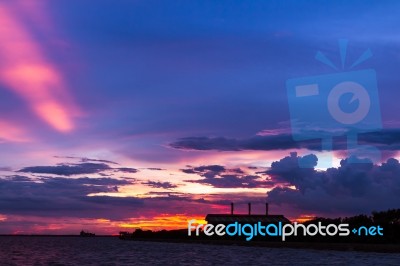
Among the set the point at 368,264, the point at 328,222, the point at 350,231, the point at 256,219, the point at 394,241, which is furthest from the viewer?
the point at 256,219

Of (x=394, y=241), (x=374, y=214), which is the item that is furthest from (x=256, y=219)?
(x=394, y=241)

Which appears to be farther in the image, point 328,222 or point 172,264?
point 328,222

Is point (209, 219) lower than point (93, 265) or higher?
higher

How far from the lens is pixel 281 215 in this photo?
196250 millimetres

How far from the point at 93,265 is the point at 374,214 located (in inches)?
4291

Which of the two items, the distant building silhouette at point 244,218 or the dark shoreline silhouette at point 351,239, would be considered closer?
the dark shoreline silhouette at point 351,239

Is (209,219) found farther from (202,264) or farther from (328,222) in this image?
(202,264)

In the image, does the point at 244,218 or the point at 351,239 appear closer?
the point at 351,239

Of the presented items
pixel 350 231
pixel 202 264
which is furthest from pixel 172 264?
pixel 350 231

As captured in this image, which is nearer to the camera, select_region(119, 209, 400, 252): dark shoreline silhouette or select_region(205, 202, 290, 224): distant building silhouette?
select_region(119, 209, 400, 252): dark shoreline silhouette

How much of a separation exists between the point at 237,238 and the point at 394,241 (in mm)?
52432

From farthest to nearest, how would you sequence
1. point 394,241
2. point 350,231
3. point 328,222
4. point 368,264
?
1. point 328,222
2. point 350,231
3. point 394,241
4. point 368,264

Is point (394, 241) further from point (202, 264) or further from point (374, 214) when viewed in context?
point (202, 264)

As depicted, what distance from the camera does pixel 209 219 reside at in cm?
18025
